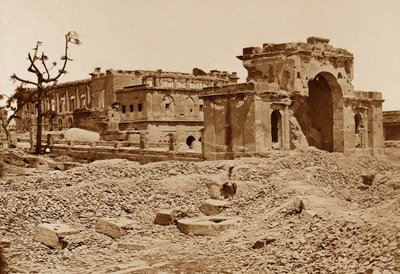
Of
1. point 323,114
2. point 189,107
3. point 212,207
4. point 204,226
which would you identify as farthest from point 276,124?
point 189,107

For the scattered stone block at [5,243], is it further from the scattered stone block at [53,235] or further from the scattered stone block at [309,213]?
the scattered stone block at [309,213]

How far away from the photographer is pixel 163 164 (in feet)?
74.5

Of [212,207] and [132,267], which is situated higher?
[212,207]

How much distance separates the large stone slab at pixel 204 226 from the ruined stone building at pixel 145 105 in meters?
29.0

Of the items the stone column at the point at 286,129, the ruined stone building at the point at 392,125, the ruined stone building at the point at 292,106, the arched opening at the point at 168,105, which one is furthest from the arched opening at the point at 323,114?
the arched opening at the point at 168,105

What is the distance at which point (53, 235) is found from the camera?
13.9 meters

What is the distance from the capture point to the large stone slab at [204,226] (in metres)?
15.0

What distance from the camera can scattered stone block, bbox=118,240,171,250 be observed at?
1384 centimetres

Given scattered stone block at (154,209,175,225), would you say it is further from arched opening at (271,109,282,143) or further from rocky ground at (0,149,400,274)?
arched opening at (271,109,282,143)

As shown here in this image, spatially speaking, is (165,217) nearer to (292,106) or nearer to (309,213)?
(309,213)

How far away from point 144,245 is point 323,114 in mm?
23107

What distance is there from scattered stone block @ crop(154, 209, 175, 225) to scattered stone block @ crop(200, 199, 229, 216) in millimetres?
1333

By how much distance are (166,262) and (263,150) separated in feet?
49.4

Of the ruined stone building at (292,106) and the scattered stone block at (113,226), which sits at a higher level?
the ruined stone building at (292,106)
